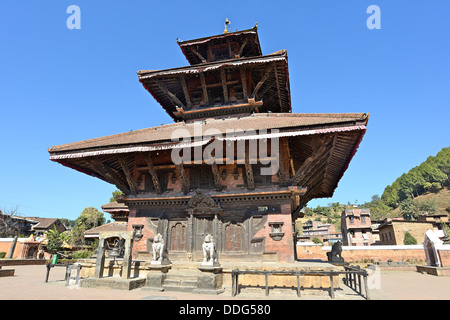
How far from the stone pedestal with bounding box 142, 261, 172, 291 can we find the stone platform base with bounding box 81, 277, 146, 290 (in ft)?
1.28

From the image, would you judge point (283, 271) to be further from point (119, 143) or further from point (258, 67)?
point (258, 67)

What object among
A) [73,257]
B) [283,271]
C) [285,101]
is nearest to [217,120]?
[285,101]

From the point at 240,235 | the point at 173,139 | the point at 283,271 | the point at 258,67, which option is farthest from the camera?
the point at 258,67

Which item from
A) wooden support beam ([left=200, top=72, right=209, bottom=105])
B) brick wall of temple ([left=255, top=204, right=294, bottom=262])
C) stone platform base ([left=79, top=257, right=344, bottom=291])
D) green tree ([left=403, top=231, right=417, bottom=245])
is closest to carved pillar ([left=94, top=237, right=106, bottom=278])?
stone platform base ([left=79, top=257, right=344, bottom=291])

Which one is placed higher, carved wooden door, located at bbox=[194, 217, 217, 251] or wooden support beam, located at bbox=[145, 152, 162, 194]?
wooden support beam, located at bbox=[145, 152, 162, 194]

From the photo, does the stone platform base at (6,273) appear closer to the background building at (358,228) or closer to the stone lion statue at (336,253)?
the stone lion statue at (336,253)

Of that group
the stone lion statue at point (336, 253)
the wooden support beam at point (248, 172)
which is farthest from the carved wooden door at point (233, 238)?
the stone lion statue at point (336, 253)

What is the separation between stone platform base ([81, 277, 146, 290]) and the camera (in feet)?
30.5

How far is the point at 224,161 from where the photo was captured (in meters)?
12.1

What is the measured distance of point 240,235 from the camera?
1178 centimetres

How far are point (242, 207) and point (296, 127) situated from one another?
4.50 m

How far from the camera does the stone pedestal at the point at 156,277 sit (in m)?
9.50

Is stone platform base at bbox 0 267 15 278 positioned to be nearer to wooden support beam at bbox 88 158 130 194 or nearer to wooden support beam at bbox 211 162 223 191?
wooden support beam at bbox 88 158 130 194

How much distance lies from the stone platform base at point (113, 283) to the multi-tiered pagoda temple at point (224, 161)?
262cm
